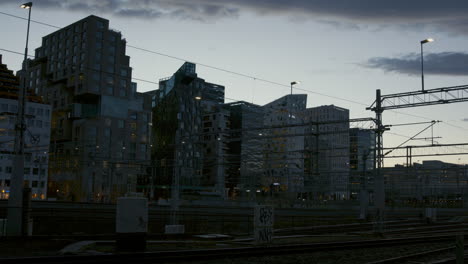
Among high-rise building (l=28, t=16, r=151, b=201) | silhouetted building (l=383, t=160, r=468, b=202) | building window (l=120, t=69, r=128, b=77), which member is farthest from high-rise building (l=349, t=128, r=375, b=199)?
building window (l=120, t=69, r=128, b=77)

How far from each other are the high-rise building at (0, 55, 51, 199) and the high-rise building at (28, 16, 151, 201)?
11.5 feet

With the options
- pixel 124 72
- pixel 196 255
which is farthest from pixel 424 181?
pixel 196 255

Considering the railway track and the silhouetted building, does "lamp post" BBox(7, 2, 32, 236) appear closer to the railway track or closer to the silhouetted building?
the railway track

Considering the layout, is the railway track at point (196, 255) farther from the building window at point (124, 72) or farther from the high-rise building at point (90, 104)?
the building window at point (124, 72)

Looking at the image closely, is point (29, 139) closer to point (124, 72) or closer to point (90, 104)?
point (90, 104)

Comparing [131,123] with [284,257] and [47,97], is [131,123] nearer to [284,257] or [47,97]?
[47,97]

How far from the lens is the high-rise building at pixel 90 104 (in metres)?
101

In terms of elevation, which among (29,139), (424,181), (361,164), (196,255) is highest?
(29,139)

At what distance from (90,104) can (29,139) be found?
14.3 metres

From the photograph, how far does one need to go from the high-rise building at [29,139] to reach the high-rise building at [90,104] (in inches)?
138

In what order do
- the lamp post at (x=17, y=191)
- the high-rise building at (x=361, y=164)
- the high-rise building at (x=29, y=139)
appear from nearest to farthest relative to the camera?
the lamp post at (x=17, y=191) → the high-rise building at (x=361, y=164) → the high-rise building at (x=29, y=139)

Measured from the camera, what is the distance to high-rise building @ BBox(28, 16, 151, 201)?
100812 millimetres

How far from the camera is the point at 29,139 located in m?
101

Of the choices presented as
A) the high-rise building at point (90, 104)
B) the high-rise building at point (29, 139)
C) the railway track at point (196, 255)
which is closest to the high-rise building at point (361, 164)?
the railway track at point (196, 255)
